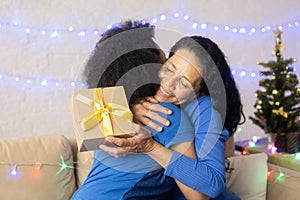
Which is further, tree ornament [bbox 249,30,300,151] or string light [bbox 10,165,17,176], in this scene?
tree ornament [bbox 249,30,300,151]

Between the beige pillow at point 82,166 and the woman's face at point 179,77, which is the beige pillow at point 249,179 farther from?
the woman's face at point 179,77

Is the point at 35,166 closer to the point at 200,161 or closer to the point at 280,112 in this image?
the point at 200,161

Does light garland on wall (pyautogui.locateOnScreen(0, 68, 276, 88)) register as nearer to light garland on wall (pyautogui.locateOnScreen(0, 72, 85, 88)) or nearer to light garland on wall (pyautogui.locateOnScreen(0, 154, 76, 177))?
light garland on wall (pyautogui.locateOnScreen(0, 72, 85, 88))

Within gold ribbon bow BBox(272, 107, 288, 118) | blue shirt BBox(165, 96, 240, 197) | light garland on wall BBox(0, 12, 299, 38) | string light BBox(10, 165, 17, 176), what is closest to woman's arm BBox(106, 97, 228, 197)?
blue shirt BBox(165, 96, 240, 197)

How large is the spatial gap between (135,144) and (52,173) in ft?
2.81

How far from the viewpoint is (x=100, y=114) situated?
1130 mm

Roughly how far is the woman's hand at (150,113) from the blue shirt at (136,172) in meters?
0.02

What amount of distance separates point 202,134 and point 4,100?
4.76 feet

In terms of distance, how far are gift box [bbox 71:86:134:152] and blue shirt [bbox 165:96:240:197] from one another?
0.18 m

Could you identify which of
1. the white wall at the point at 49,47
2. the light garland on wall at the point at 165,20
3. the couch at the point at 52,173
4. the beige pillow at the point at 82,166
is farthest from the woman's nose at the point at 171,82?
the light garland on wall at the point at 165,20

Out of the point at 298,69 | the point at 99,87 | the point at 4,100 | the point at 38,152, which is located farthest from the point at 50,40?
the point at 298,69

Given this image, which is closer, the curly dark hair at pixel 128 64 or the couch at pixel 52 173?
the curly dark hair at pixel 128 64

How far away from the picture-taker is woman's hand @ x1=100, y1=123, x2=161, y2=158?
1.13 m

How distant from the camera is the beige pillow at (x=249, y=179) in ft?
5.95
